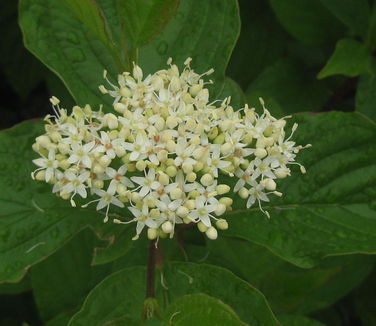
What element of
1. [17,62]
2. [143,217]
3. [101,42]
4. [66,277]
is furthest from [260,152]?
[17,62]

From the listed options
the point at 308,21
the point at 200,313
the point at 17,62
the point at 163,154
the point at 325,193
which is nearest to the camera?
the point at 200,313

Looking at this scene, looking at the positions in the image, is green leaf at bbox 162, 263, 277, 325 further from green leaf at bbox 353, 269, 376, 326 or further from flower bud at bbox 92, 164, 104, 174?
→ green leaf at bbox 353, 269, 376, 326

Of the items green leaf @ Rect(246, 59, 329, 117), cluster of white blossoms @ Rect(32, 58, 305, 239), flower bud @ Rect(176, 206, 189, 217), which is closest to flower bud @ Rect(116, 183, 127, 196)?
cluster of white blossoms @ Rect(32, 58, 305, 239)

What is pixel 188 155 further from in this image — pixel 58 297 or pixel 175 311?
pixel 58 297

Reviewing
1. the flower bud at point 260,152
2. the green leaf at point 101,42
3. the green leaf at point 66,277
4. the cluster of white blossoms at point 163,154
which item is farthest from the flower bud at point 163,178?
the green leaf at point 66,277

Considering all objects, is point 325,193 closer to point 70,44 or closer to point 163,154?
point 163,154

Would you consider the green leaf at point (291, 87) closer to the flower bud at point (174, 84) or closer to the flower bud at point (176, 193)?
the flower bud at point (174, 84)
